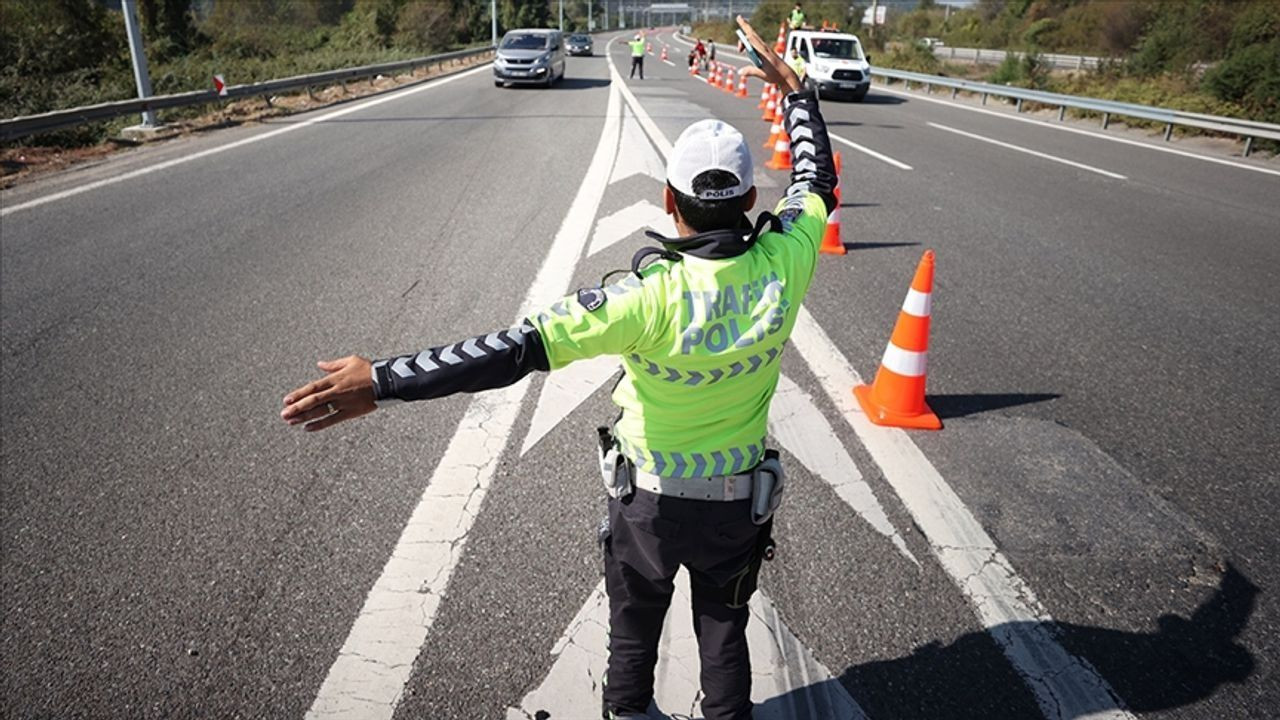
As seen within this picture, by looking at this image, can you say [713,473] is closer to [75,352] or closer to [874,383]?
[874,383]

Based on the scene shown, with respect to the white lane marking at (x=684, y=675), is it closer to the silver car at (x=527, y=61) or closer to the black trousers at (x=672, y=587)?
the black trousers at (x=672, y=587)

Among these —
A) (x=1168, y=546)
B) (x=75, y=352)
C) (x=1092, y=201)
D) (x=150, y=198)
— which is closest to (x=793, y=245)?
(x=1168, y=546)

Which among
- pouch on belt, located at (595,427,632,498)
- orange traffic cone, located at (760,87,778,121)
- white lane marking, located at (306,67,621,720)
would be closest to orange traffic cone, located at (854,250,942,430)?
white lane marking, located at (306,67,621,720)

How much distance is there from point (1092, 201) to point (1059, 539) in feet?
27.4

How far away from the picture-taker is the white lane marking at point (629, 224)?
7.59 m

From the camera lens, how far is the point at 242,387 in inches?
177

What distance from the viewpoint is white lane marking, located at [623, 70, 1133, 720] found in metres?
2.52

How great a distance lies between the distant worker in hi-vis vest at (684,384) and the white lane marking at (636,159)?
25.2 ft

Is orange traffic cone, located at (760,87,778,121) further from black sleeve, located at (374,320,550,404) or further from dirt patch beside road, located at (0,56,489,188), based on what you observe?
black sleeve, located at (374,320,550,404)

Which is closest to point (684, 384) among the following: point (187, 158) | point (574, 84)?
point (187, 158)

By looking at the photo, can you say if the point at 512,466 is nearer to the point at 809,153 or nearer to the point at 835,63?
the point at 809,153

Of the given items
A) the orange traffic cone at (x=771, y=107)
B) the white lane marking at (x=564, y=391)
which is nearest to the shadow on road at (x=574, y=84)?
the orange traffic cone at (x=771, y=107)

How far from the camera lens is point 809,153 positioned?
2.72m

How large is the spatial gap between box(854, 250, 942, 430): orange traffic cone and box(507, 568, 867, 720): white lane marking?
180 centimetres
